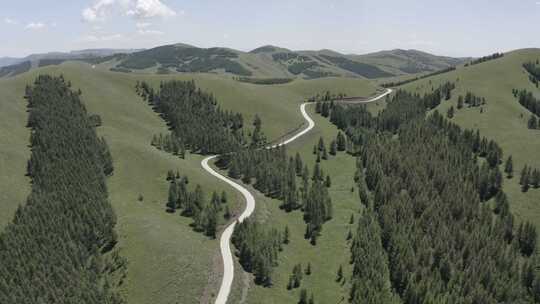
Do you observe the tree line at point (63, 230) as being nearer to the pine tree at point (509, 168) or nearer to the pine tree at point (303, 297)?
the pine tree at point (303, 297)

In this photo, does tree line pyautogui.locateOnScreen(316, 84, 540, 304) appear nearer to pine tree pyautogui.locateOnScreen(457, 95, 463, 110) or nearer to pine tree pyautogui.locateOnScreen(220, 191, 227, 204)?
pine tree pyautogui.locateOnScreen(220, 191, 227, 204)

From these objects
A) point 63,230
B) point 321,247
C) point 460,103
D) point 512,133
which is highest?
point 460,103

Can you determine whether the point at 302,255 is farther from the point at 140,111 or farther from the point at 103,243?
the point at 140,111

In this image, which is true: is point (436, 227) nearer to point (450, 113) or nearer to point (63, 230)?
point (63, 230)

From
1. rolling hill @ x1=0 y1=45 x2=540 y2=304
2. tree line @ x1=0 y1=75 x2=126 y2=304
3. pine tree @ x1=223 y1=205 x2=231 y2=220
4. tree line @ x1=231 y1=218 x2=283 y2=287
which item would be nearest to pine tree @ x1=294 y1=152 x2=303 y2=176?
rolling hill @ x1=0 y1=45 x2=540 y2=304

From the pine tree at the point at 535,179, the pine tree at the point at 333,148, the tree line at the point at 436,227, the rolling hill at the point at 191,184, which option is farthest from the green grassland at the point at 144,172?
the pine tree at the point at 535,179

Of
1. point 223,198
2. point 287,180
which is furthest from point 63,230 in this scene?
point 287,180

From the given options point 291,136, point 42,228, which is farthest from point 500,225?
point 42,228
